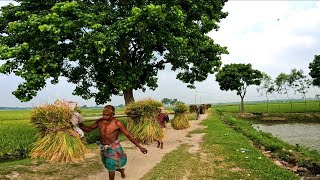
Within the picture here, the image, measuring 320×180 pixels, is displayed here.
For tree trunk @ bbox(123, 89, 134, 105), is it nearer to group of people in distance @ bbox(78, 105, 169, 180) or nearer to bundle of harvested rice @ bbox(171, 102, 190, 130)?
bundle of harvested rice @ bbox(171, 102, 190, 130)

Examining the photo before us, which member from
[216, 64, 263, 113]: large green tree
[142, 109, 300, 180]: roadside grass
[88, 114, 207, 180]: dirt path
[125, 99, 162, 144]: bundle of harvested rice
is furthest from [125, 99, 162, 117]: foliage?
[216, 64, 263, 113]: large green tree

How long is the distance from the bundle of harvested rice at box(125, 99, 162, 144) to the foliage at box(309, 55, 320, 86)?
52.6 metres

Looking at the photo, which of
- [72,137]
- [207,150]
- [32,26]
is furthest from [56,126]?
[32,26]

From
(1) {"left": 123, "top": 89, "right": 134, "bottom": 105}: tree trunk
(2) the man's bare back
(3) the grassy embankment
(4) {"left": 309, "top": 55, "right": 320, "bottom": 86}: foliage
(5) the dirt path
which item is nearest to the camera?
(2) the man's bare back

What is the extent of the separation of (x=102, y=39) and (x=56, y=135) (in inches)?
261

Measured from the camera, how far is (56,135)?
1186 centimetres

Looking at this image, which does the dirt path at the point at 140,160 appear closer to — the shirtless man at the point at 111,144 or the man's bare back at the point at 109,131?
the shirtless man at the point at 111,144

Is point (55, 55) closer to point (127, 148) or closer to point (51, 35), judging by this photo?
point (51, 35)

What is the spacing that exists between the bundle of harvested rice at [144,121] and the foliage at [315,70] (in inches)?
2069

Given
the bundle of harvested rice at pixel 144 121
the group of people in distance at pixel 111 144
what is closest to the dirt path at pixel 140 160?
the bundle of harvested rice at pixel 144 121

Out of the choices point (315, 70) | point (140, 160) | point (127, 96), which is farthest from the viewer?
point (315, 70)

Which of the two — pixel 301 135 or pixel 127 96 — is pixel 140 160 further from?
pixel 301 135

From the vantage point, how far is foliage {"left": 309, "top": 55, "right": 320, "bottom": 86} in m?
61.0

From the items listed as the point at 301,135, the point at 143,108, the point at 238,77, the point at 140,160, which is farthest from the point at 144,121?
the point at 238,77
